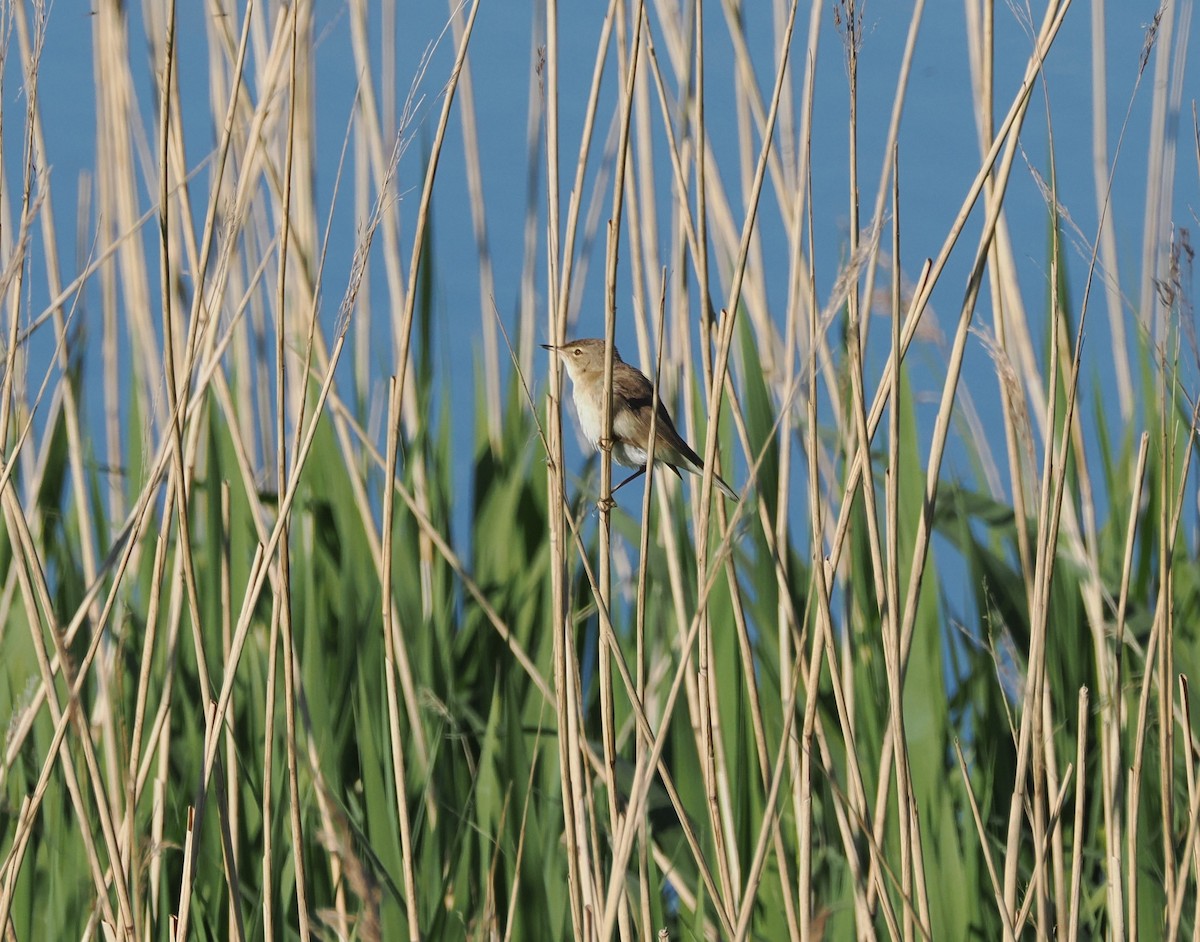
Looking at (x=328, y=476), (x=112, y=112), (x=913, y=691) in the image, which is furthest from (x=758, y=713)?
(x=112, y=112)

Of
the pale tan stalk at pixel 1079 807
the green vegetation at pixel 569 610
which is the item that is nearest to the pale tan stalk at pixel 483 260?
the green vegetation at pixel 569 610

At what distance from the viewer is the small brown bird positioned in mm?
2912

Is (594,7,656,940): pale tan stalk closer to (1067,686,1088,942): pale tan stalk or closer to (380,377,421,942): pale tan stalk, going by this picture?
(380,377,421,942): pale tan stalk

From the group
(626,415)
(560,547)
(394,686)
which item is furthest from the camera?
(626,415)

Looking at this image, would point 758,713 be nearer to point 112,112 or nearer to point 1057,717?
point 1057,717

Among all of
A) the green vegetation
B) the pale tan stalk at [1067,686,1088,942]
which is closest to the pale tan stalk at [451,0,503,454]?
the green vegetation

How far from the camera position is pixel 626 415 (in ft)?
10.1

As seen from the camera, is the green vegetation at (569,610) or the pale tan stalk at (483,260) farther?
the pale tan stalk at (483,260)

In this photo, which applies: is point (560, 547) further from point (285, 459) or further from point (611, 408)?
point (285, 459)

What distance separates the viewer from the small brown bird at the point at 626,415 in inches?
115

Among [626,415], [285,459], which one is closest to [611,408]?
[285,459]

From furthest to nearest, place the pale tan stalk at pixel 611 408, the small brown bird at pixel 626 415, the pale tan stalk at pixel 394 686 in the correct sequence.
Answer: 1. the small brown bird at pixel 626 415
2. the pale tan stalk at pixel 394 686
3. the pale tan stalk at pixel 611 408

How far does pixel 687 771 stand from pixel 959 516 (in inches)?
28.1

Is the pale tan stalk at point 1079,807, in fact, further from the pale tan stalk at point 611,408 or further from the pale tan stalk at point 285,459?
the pale tan stalk at point 285,459
